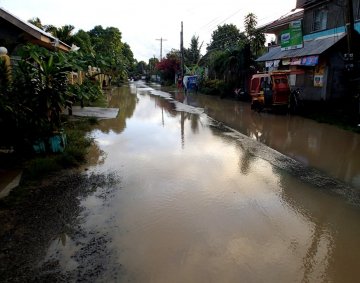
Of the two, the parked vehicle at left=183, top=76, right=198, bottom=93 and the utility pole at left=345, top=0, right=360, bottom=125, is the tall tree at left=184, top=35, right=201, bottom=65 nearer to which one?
the parked vehicle at left=183, top=76, right=198, bottom=93

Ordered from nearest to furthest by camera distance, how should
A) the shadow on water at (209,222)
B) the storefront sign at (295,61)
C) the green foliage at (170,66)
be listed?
the shadow on water at (209,222) → the storefront sign at (295,61) → the green foliage at (170,66)

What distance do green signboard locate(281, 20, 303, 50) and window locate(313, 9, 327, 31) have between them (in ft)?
4.18

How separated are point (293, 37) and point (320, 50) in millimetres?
4097

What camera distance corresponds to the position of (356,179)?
7.05 metres

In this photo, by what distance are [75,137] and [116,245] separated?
563 cm

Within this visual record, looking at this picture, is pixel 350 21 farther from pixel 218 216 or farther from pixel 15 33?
pixel 15 33

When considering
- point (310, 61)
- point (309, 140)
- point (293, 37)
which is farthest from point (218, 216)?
point (293, 37)

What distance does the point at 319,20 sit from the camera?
66.6 ft

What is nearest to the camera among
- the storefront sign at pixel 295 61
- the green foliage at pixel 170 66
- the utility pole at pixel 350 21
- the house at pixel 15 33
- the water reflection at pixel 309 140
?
the water reflection at pixel 309 140

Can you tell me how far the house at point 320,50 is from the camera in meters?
17.2

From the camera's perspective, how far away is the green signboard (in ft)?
66.0

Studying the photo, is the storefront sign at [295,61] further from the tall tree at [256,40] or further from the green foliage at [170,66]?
the green foliage at [170,66]

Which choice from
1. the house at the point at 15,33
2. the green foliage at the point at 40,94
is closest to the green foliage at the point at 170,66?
the house at the point at 15,33

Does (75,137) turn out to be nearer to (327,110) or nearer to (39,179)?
(39,179)
